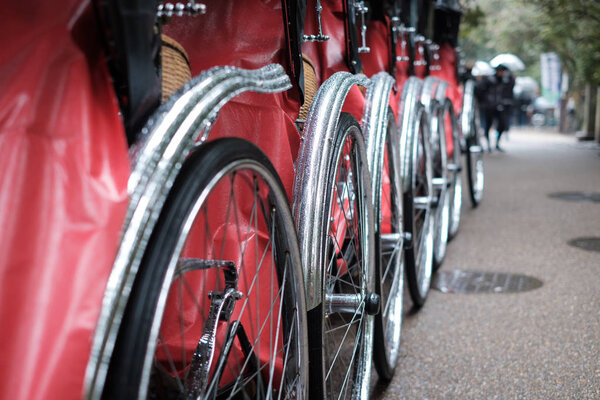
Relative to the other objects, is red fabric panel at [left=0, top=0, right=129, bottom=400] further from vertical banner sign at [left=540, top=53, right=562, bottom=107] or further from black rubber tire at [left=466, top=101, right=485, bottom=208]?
vertical banner sign at [left=540, top=53, right=562, bottom=107]

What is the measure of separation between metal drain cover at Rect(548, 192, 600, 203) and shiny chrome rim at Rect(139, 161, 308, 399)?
579cm

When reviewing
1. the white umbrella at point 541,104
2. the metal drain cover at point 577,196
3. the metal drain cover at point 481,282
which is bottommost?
the white umbrella at point 541,104

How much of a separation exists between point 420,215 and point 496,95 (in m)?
9.83

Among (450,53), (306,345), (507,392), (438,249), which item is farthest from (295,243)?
(450,53)

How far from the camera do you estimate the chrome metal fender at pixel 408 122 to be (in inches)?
114

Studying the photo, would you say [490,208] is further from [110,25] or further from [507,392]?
[110,25]

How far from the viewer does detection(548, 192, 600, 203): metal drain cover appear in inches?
266

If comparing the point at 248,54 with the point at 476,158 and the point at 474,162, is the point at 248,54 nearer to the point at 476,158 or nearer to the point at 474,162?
the point at 474,162

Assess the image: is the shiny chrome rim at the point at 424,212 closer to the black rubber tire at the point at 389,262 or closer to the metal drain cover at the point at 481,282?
the metal drain cover at the point at 481,282

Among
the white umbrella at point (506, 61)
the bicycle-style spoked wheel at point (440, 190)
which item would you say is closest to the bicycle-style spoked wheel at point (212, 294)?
the bicycle-style spoked wheel at point (440, 190)

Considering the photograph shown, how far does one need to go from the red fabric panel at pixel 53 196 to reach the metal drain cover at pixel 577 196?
6504 mm

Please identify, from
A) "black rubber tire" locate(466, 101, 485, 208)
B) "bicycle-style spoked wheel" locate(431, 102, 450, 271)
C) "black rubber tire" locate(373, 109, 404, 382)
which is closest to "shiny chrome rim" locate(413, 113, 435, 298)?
"bicycle-style spoked wheel" locate(431, 102, 450, 271)

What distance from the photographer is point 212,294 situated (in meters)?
1.44

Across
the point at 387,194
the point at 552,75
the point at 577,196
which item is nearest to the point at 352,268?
the point at 387,194
